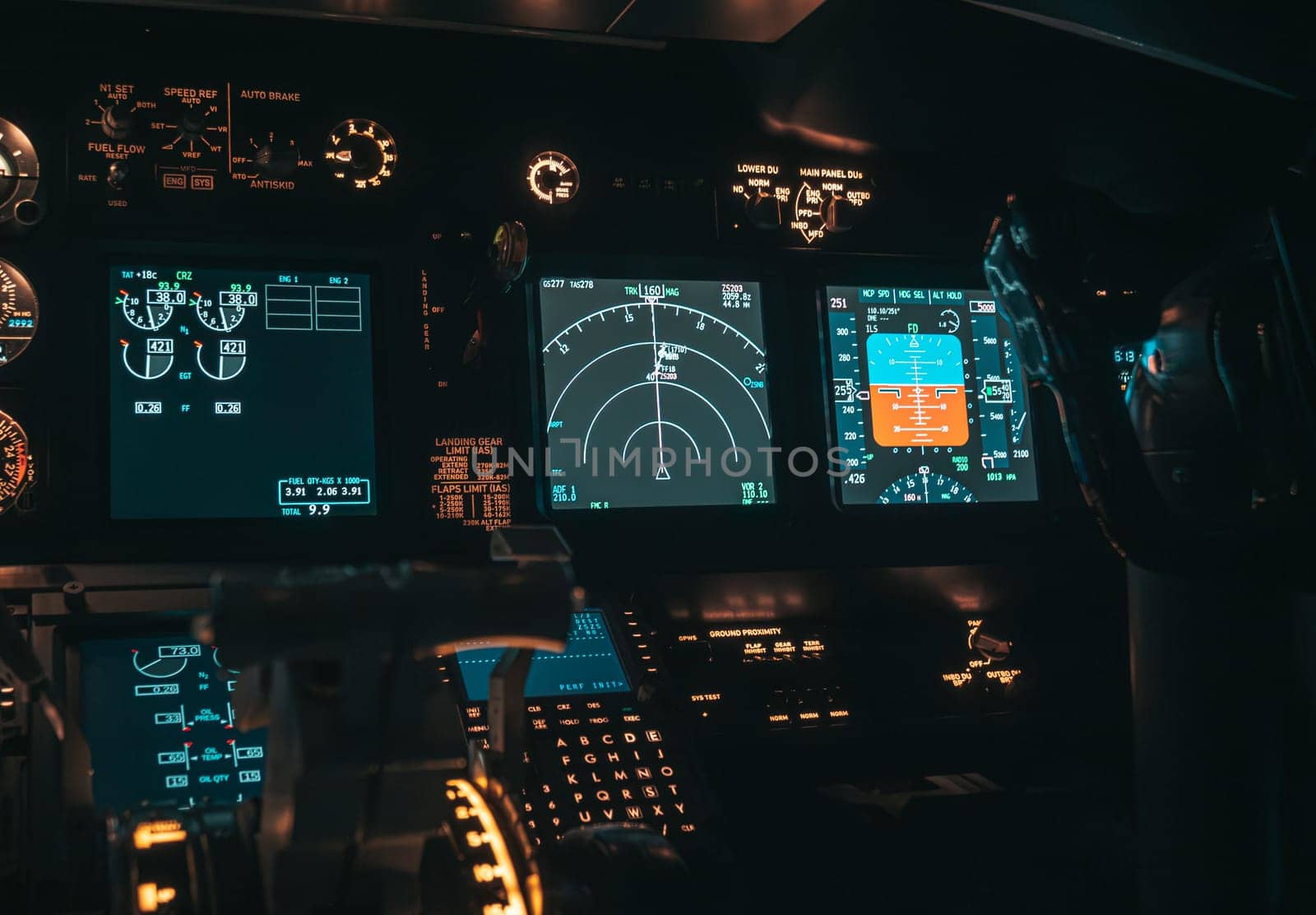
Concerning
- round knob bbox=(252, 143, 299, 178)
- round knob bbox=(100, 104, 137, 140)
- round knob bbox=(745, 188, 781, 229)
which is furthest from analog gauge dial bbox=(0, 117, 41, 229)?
round knob bbox=(745, 188, 781, 229)

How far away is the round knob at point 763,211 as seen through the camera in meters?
2.39

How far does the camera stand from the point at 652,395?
2.33 metres

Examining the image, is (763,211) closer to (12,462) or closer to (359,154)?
(359,154)

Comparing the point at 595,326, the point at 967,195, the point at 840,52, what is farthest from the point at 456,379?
the point at 967,195

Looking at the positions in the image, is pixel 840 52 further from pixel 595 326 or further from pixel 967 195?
pixel 595 326

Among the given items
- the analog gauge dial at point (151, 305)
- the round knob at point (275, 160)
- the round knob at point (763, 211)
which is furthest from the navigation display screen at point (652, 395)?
the analog gauge dial at point (151, 305)

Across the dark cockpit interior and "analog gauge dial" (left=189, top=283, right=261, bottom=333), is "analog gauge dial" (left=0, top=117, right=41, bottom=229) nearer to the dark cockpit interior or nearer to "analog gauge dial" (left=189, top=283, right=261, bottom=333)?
the dark cockpit interior

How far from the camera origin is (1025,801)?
6.82ft

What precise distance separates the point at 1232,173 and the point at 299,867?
137 centimetres

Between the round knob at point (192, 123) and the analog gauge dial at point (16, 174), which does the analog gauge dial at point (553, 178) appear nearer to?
the round knob at point (192, 123)

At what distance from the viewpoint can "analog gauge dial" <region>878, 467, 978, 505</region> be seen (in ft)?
7.90

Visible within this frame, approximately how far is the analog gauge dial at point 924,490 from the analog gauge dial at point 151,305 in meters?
1.22

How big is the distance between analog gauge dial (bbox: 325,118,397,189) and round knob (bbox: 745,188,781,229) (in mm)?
623

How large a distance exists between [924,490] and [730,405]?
387 mm
